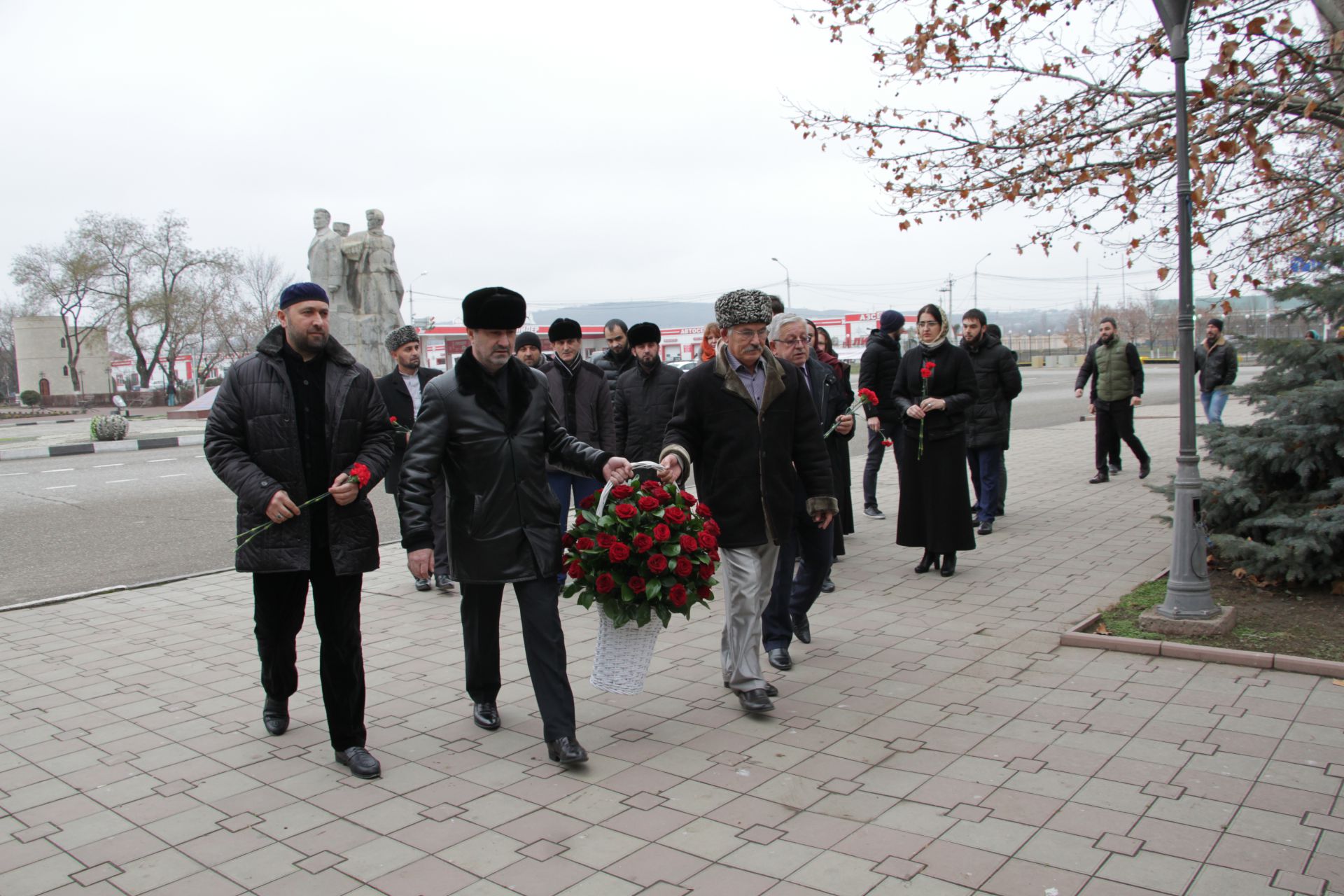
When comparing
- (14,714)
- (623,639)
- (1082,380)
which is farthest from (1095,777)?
A: (1082,380)

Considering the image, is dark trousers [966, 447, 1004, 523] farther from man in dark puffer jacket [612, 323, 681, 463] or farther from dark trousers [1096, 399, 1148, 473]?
man in dark puffer jacket [612, 323, 681, 463]

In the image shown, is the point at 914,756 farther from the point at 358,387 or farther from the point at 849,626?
the point at 358,387

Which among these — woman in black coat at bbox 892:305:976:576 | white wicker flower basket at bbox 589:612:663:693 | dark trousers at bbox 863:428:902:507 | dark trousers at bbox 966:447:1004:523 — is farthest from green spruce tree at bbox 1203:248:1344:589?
white wicker flower basket at bbox 589:612:663:693

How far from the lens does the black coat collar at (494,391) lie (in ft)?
14.7

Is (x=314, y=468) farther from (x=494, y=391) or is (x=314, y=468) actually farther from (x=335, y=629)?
(x=494, y=391)

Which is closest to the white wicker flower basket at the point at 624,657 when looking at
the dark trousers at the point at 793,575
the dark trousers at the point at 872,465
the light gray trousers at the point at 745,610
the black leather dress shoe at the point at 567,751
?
the black leather dress shoe at the point at 567,751

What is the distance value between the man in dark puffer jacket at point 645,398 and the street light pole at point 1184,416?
352 cm

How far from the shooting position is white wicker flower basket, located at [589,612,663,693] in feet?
15.1

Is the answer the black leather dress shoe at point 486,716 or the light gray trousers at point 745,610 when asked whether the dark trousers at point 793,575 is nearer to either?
the light gray trousers at point 745,610

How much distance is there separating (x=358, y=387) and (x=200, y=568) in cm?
574

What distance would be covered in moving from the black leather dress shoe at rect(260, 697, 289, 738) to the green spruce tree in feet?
18.9

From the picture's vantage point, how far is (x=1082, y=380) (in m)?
13.2

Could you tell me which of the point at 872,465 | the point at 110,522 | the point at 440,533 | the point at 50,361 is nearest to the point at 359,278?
the point at 110,522

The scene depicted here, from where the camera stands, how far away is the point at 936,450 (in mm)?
7781
